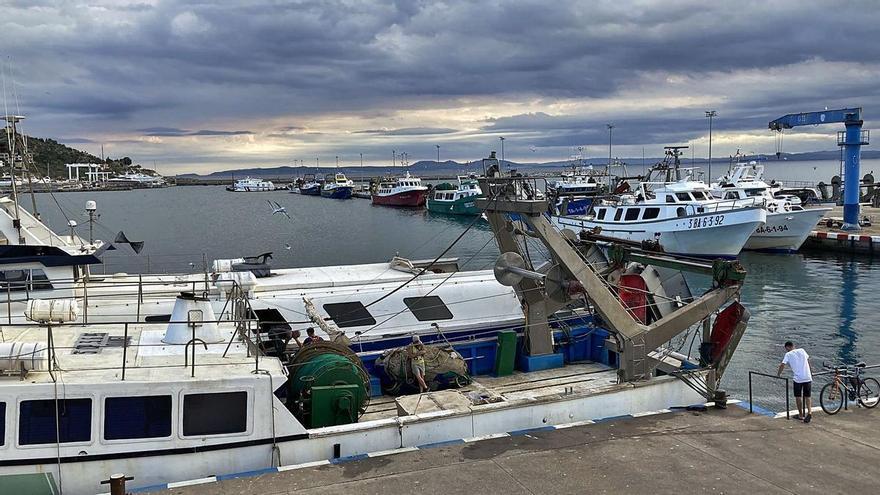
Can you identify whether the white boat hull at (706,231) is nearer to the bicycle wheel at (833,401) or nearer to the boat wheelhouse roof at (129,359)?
the bicycle wheel at (833,401)

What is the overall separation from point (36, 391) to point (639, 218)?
4329cm

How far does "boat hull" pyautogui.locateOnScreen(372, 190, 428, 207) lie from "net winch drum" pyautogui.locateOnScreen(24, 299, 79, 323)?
96826 millimetres

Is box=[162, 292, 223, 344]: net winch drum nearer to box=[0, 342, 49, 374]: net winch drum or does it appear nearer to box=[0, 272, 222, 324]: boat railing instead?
box=[0, 342, 49, 374]: net winch drum

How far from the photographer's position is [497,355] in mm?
15641

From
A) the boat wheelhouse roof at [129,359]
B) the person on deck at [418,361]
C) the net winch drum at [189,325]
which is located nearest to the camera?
the boat wheelhouse roof at [129,359]

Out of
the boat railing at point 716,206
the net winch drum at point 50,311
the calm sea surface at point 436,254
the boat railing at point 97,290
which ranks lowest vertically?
the calm sea surface at point 436,254

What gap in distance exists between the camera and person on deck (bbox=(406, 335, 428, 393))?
13414mm

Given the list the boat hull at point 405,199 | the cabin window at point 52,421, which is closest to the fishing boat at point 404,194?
the boat hull at point 405,199

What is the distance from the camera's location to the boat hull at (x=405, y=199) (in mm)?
108750

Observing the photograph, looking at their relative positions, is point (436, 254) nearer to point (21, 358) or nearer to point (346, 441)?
point (346, 441)

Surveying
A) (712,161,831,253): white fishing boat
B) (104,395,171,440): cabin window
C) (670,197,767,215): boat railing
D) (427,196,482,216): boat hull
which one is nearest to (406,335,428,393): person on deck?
(104,395,171,440): cabin window

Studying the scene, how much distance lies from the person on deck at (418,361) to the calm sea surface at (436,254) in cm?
778

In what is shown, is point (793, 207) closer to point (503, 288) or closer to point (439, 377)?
point (503, 288)

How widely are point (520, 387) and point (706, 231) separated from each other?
3364cm
